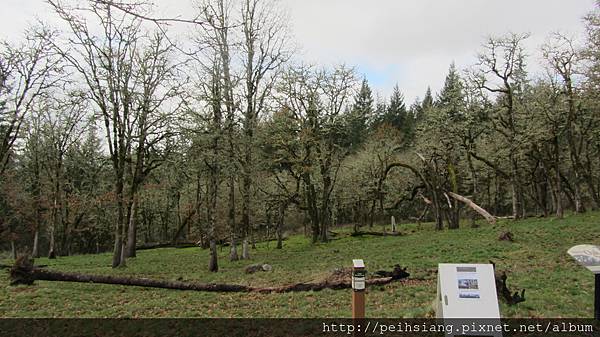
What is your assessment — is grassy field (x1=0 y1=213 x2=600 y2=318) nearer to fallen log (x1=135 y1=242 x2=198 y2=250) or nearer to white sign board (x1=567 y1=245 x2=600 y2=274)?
white sign board (x1=567 y1=245 x2=600 y2=274)

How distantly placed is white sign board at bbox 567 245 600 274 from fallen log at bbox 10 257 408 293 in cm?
487

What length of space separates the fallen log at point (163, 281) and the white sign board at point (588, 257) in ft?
16.0

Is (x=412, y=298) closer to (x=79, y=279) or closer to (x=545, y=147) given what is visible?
(x=79, y=279)

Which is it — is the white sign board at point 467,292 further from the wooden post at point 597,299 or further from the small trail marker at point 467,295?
the wooden post at point 597,299

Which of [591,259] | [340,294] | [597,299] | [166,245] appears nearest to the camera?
[591,259]

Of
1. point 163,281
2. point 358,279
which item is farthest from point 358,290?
point 163,281

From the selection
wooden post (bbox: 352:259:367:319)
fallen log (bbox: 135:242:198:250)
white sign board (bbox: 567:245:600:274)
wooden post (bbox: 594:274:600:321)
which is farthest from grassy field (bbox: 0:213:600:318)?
fallen log (bbox: 135:242:198:250)

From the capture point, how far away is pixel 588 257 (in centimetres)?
598

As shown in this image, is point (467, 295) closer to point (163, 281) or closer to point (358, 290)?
point (358, 290)

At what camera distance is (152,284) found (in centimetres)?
1195

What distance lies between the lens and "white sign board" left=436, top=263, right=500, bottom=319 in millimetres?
5426

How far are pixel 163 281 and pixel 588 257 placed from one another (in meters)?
10.3

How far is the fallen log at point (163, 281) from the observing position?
1031 centimetres

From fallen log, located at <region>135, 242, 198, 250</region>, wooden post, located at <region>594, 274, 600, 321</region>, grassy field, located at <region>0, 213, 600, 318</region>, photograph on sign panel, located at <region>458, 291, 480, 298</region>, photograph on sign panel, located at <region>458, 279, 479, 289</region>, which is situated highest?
photograph on sign panel, located at <region>458, 279, 479, 289</region>
